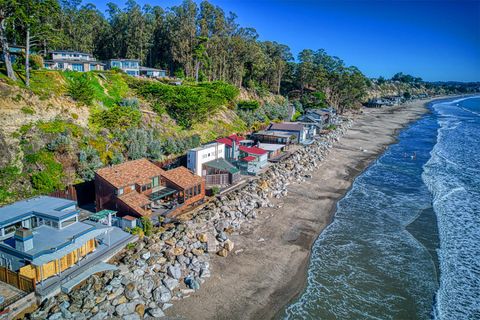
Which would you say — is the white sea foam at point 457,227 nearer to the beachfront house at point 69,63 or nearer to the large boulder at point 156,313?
the large boulder at point 156,313

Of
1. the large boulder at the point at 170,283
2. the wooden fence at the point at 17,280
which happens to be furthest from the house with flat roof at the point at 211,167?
the wooden fence at the point at 17,280

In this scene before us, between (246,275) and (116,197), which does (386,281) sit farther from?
(116,197)

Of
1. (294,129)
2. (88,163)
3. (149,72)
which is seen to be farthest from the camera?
(149,72)

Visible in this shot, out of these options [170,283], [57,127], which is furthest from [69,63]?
[170,283]

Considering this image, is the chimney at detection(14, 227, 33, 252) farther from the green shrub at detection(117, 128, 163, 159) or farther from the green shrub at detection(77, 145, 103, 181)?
the green shrub at detection(117, 128, 163, 159)

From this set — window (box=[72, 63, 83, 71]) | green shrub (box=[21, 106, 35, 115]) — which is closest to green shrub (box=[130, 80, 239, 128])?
window (box=[72, 63, 83, 71])

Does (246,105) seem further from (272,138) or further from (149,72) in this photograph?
(149,72)

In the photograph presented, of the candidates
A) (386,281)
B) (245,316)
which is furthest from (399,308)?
(245,316)
